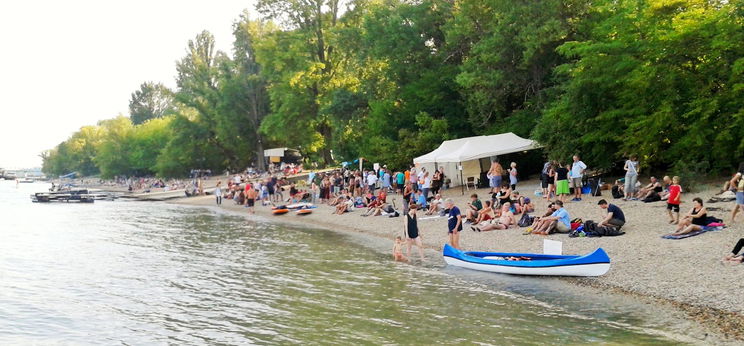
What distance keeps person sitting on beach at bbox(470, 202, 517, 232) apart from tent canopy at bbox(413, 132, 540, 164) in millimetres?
8048

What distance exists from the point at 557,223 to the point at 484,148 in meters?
11.6

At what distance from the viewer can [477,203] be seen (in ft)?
80.8

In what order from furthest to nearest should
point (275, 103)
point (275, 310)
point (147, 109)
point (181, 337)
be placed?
point (147, 109) → point (275, 103) → point (275, 310) → point (181, 337)

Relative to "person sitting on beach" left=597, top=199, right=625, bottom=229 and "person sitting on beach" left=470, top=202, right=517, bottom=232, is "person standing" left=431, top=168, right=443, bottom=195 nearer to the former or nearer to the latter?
"person sitting on beach" left=470, top=202, right=517, bottom=232

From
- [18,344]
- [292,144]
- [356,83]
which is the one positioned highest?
[356,83]

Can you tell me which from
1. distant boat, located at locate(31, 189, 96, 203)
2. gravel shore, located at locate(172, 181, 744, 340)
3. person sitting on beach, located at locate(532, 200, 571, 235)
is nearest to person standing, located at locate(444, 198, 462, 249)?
gravel shore, located at locate(172, 181, 744, 340)

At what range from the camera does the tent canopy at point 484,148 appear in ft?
100

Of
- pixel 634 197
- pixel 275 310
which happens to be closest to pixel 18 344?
pixel 275 310

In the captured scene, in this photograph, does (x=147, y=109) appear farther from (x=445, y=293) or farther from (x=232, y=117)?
(x=445, y=293)

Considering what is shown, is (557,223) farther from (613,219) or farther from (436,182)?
(436,182)

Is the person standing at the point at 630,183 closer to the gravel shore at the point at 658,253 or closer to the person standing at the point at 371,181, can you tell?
the gravel shore at the point at 658,253

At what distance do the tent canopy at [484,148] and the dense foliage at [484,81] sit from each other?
102 cm

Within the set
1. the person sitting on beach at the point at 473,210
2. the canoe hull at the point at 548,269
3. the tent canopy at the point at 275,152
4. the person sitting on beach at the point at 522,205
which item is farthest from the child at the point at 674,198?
the tent canopy at the point at 275,152

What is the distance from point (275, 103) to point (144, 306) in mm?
46684
